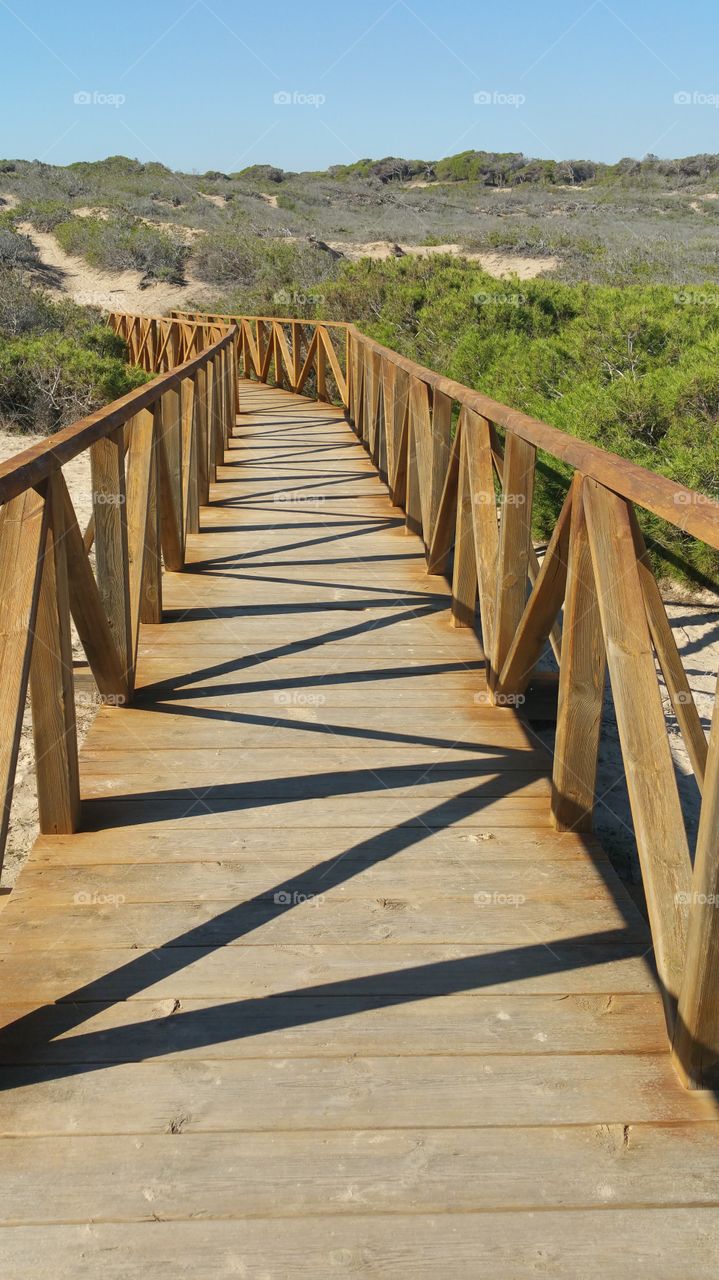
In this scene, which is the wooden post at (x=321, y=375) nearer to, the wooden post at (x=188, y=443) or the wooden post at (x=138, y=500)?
the wooden post at (x=188, y=443)

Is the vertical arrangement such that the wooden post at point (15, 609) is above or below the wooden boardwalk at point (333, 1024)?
above

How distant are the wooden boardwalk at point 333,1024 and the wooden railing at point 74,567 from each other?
244mm

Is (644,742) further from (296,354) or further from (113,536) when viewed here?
(296,354)

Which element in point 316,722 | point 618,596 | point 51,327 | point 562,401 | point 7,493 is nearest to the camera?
point 7,493

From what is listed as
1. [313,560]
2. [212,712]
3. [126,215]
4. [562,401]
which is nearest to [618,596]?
[212,712]

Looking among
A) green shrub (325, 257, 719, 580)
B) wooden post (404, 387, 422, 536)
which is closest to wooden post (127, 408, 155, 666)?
wooden post (404, 387, 422, 536)

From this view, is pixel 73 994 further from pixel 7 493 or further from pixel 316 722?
pixel 316 722

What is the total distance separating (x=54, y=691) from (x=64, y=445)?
59cm

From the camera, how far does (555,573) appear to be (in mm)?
2760

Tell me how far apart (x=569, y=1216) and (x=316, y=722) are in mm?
2029

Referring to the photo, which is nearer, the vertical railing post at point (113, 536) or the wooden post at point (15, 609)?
the wooden post at point (15, 609)

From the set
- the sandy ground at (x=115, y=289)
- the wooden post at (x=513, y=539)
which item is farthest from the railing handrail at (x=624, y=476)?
the sandy ground at (x=115, y=289)

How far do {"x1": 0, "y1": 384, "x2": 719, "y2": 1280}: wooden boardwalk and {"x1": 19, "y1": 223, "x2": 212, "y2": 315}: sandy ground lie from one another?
2565cm

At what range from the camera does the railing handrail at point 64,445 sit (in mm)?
2074
